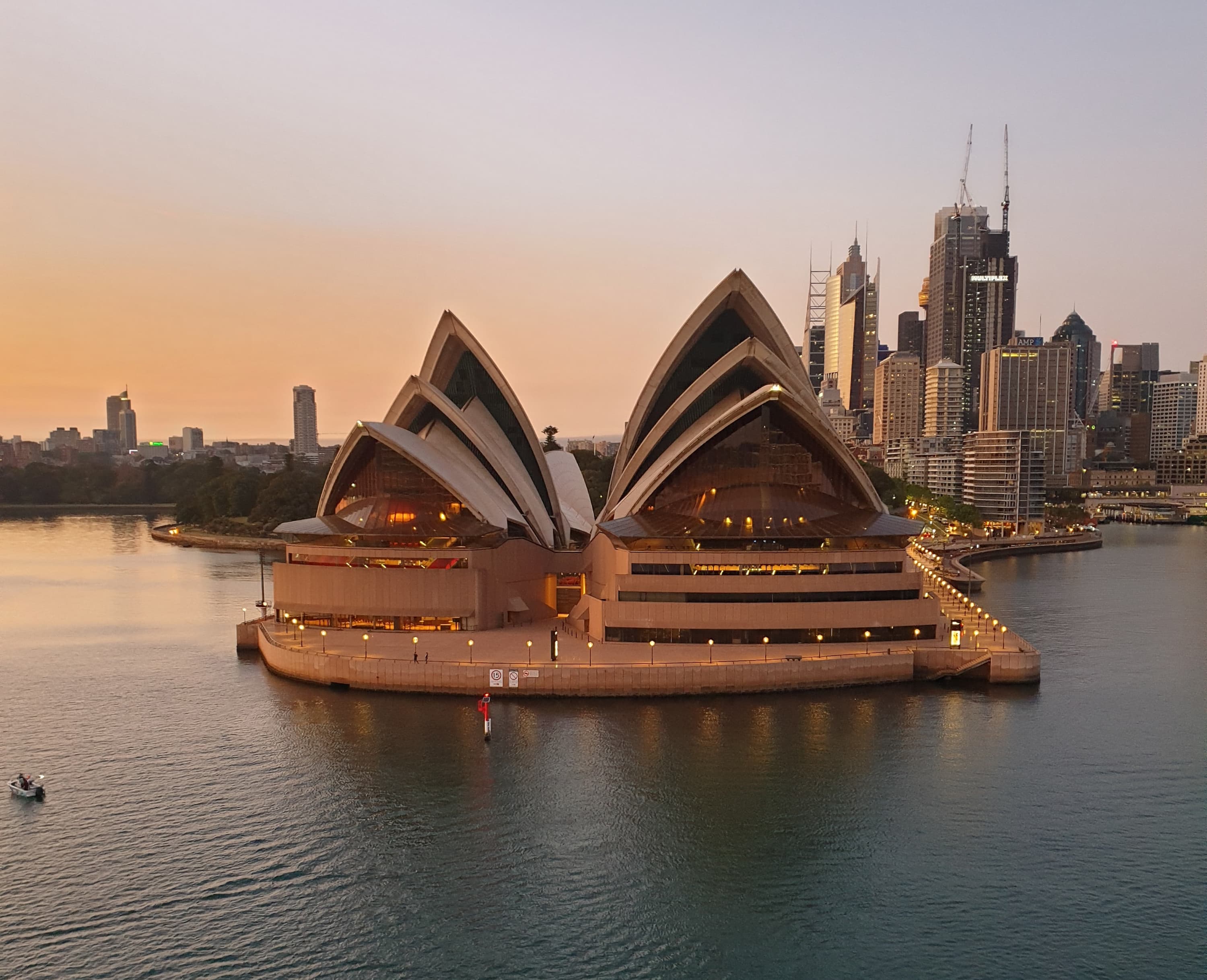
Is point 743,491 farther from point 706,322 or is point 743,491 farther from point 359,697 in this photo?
point 359,697

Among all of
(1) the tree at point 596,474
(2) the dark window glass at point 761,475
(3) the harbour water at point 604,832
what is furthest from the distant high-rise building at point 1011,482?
(3) the harbour water at point 604,832

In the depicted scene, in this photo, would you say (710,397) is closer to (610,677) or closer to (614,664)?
(614,664)

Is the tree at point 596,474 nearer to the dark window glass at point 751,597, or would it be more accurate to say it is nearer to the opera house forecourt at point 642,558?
the opera house forecourt at point 642,558

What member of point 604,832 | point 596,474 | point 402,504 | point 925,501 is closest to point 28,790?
point 604,832

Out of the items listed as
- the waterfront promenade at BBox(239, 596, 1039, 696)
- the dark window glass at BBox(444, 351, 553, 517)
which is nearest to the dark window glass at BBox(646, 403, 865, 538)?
the waterfront promenade at BBox(239, 596, 1039, 696)

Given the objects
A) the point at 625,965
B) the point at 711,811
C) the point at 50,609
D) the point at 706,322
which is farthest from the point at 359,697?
the point at 50,609

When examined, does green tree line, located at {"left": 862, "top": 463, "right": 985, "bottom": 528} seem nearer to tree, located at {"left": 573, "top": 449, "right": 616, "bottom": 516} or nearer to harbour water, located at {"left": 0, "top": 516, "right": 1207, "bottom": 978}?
tree, located at {"left": 573, "top": 449, "right": 616, "bottom": 516}
